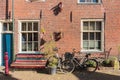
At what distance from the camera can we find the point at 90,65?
17859mm

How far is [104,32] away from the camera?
18719 millimetres

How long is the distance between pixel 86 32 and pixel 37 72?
12.1ft

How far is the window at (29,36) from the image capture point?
62.6 ft

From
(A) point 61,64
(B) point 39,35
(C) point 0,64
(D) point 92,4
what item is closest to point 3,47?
(C) point 0,64

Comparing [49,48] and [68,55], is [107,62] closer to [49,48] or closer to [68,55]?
[68,55]

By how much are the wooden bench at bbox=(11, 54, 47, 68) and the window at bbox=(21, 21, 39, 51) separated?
0.56 m

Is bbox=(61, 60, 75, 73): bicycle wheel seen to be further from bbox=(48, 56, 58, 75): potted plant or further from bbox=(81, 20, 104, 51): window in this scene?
bbox=(81, 20, 104, 51): window

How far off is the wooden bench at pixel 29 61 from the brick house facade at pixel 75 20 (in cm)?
69

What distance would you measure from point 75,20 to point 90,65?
2.77 metres

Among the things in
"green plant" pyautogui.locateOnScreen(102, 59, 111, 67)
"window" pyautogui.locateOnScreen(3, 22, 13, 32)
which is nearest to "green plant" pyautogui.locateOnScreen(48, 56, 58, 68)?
"green plant" pyautogui.locateOnScreen(102, 59, 111, 67)

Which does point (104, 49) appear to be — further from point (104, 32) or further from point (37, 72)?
point (37, 72)

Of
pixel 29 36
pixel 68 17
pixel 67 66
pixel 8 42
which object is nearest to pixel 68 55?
pixel 67 66

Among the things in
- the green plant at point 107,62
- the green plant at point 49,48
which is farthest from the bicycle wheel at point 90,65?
the green plant at point 49,48

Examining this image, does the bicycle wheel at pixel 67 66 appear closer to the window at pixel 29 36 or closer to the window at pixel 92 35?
the window at pixel 92 35
